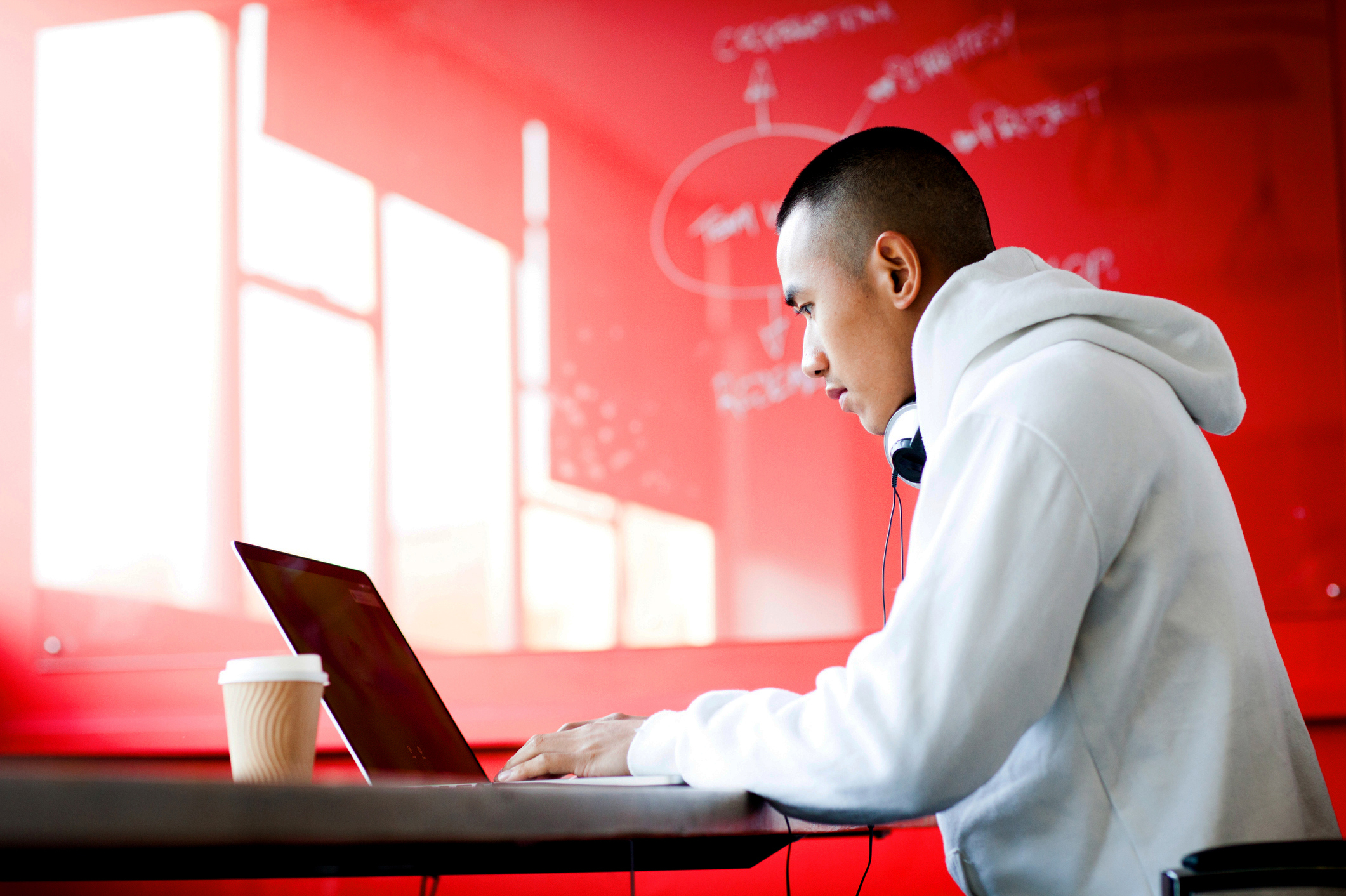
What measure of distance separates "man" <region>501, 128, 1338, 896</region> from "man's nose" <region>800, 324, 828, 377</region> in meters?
0.28

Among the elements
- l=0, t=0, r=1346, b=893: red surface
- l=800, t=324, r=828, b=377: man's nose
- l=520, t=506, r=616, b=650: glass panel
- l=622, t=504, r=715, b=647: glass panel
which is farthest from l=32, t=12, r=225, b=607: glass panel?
l=800, t=324, r=828, b=377: man's nose

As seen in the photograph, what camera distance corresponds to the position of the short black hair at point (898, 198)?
4.42 ft

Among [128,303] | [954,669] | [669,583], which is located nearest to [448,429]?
[669,583]

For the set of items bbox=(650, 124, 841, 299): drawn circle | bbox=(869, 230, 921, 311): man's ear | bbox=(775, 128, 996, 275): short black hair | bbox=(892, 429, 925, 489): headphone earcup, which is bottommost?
bbox=(892, 429, 925, 489): headphone earcup

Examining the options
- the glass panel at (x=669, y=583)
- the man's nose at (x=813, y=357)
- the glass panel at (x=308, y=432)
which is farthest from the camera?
the glass panel at (x=308, y=432)

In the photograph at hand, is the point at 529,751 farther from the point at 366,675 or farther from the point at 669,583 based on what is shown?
the point at 669,583

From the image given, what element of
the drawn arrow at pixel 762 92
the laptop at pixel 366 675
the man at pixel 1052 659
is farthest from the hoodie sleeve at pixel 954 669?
the drawn arrow at pixel 762 92

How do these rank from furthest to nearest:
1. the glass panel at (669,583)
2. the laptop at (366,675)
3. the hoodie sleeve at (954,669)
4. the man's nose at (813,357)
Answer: the glass panel at (669,583) → the man's nose at (813,357) → the laptop at (366,675) → the hoodie sleeve at (954,669)

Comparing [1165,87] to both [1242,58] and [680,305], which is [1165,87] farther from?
[680,305]

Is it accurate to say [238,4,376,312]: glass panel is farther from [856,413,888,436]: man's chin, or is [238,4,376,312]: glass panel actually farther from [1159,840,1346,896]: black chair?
[1159,840,1346,896]: black chair

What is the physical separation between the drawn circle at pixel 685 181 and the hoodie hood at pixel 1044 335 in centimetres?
112

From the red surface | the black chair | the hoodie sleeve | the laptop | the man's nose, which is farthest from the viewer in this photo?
the red surface

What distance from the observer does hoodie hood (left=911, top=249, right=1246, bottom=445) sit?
1064 mm

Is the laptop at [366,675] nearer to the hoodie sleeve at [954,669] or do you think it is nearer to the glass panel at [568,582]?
the hoodie sleeve at [954,669]
